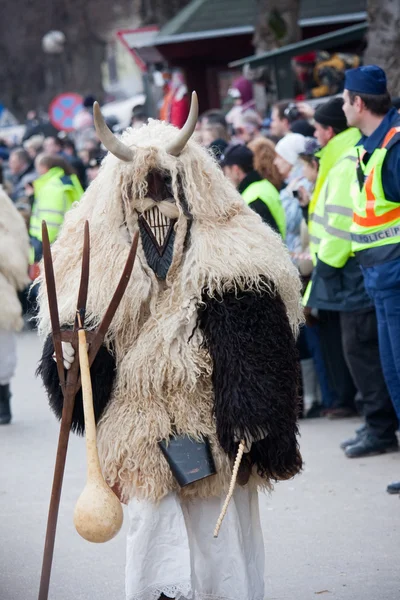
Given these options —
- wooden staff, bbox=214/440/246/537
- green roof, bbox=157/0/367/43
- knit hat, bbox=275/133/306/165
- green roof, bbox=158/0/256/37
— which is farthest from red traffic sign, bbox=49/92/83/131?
wooden staff, bbox=214/440/246/537

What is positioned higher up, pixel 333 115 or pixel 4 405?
pixel 333 115

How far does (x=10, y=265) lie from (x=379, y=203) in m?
3.63

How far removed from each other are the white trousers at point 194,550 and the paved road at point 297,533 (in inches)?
31.1

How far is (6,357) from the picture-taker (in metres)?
8.97

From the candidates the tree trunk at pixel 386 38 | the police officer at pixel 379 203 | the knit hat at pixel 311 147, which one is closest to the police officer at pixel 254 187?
the knit hat at pixel 311 147

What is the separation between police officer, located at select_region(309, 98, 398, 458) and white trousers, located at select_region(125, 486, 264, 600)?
2984mm

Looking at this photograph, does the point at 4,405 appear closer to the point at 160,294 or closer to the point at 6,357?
the point at 6,357

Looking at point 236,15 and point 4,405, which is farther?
point 236,15

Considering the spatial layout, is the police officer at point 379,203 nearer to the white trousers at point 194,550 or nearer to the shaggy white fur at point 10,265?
the white trousers at point 194,550

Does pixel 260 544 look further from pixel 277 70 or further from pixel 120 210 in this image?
pixel 277 70

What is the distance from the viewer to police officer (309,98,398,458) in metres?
6.96

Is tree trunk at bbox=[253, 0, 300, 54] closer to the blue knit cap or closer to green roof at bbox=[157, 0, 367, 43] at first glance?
green roof at bbox=[157, 0, 367, 43]

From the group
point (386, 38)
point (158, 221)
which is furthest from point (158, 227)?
point (386, 38)

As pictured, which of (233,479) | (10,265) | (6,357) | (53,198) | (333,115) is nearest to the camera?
(233,479)
